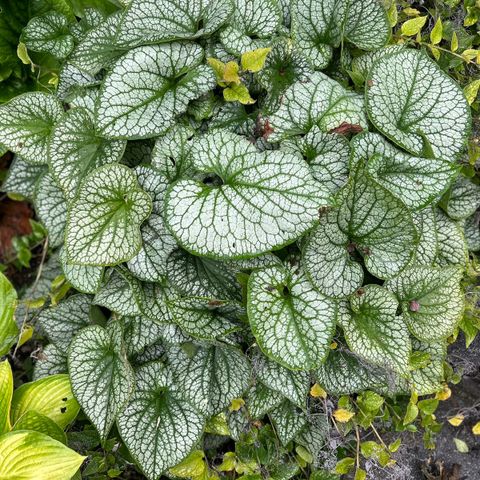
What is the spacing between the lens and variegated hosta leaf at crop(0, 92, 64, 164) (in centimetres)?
162

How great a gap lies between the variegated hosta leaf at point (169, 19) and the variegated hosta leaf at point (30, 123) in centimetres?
32

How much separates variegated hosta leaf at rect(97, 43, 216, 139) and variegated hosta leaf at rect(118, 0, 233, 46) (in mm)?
42

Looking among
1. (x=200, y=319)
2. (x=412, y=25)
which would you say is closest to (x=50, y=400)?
(x=200, y=319)

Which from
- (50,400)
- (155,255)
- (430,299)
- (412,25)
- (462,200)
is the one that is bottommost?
(50,400)

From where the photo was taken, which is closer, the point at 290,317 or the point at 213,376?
the point at 290,317

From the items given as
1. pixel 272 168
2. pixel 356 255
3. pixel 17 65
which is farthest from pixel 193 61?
Answer: pixel 17 65

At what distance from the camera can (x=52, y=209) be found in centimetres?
170

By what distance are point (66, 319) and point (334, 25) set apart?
49.9 inches

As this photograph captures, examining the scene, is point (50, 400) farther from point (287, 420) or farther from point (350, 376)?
point (350, 376)

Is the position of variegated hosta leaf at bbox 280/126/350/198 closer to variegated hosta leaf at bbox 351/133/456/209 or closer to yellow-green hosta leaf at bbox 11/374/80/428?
variegated hosta leaf at bbox 351/133/456/209

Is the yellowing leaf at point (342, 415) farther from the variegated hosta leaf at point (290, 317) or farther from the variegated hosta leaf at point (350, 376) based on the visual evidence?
the variegated hosta leaf at point (290, 317)

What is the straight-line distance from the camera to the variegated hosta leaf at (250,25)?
5.05ft

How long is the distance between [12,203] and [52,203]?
0.96 m

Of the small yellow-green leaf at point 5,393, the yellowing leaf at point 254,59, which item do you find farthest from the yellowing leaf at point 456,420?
the small yellow-green leaf at point 5,393
